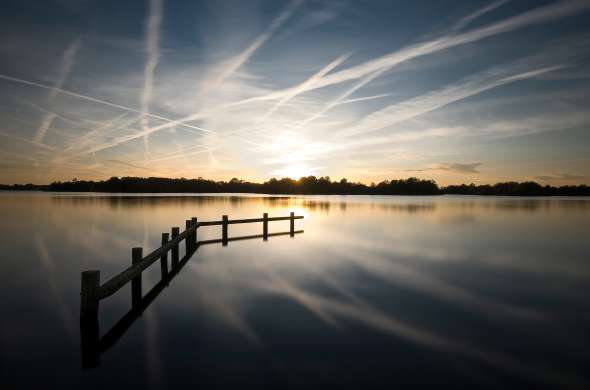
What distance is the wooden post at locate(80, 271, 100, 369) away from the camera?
6785mm

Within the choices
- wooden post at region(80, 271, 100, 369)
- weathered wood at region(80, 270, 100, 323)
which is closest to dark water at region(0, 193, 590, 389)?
wooden post at region(80, 271, 100, 369)

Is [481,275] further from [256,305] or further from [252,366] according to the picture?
[252,366]

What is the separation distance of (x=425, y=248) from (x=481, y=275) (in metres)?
7.57

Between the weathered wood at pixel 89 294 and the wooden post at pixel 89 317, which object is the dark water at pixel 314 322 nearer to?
the wooden post at pixel 89 317

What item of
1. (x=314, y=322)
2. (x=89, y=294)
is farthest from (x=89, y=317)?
(x=314, y=322)

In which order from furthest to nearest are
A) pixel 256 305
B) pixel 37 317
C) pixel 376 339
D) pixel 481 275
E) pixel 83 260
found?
pixel 83 260, pixel 481 275, pixel 256 305, pixel 37 317, pixel 376 339

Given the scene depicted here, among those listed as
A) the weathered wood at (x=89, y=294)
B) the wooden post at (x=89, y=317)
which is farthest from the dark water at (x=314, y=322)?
the weathered wood at (x=89, y=294)

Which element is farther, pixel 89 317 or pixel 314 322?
pixel 314 322

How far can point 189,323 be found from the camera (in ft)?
30.4

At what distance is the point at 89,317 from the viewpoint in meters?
6.89

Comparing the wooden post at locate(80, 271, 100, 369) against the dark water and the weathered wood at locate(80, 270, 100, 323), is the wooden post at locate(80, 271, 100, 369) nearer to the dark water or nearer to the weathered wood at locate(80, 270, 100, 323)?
the weathered wood at locate(80, 270, 100, 323)

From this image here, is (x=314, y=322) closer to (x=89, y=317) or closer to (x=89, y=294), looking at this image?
(x=89, y=317)

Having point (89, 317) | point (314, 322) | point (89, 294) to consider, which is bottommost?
point (314, 322)

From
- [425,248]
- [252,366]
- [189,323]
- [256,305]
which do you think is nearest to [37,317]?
[189,323]
